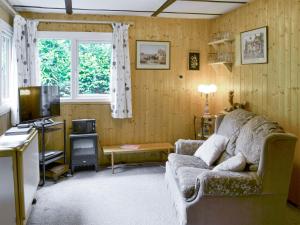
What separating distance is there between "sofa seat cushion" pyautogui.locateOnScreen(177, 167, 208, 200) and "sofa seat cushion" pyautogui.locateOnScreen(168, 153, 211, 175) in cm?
17

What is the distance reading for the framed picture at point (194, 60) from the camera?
212 inches

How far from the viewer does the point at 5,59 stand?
4.43 metres

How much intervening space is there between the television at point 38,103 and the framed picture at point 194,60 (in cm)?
219

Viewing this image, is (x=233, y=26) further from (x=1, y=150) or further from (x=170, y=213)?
(x=1, y=150)

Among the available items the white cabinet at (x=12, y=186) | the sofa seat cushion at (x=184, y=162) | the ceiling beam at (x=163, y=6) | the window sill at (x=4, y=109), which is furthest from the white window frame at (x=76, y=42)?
the white cabinet at (x=12, y=186)

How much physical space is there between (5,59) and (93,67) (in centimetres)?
130

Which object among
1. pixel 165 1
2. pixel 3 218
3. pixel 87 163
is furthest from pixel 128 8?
pixel 3 218

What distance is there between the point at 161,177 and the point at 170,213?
121cm

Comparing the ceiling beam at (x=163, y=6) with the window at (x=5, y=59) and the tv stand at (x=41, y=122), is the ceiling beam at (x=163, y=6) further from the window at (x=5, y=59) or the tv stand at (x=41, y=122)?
the tv stand at (x=41, y=122)

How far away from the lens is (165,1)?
4.18 m

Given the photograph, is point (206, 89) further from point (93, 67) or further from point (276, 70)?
point (93, 67)

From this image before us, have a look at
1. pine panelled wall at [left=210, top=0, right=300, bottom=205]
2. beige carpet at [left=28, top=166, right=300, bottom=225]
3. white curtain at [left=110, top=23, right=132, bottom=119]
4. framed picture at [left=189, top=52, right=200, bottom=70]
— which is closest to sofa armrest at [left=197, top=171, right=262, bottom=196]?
beige carpet at [left=28, top=166, right=300, bottom=225]

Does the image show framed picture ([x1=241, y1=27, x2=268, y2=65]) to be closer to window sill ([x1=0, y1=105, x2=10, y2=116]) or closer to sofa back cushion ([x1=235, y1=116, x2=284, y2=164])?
sofa back cushion ([x1=235, y1=116, x2=284, y2=164])

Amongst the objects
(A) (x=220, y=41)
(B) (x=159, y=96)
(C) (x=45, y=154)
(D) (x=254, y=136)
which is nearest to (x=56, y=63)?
(C) (x=45, y=154)
